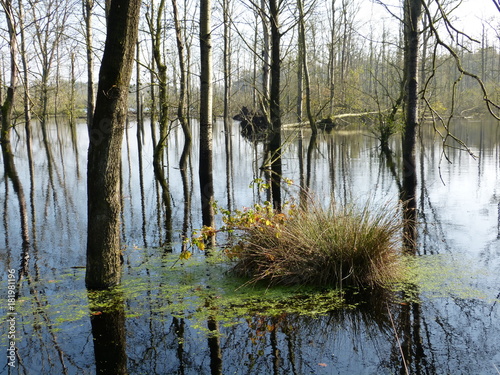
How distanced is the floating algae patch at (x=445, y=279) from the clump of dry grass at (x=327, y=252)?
9.8 inches

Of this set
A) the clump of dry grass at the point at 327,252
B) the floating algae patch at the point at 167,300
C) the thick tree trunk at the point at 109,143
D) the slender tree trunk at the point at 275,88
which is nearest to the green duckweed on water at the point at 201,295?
the floating algae patch at the point at 167,300

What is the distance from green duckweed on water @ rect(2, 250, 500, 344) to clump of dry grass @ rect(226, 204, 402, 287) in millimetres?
150

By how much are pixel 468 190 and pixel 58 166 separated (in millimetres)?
12007

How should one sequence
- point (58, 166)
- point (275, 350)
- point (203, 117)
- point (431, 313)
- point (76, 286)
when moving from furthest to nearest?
1. point (58, 166)
2. point (203, 117)
3. point (76, 286)
4. point (431, 313)
5. point (275, 350)

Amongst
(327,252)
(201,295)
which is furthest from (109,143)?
(327,252)

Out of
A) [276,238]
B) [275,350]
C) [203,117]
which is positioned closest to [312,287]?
[276,238]

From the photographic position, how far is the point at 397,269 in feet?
16.6

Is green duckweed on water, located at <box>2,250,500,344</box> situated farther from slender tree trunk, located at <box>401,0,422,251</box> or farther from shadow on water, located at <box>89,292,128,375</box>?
slender tree trunk, located at <box>401,0,422,251</box>

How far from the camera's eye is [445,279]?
501cm

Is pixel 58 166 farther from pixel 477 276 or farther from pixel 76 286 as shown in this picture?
pixel 477 276

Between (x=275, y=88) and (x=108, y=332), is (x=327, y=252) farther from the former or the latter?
(x=275, y=88)

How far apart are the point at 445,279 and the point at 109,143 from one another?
141 inches

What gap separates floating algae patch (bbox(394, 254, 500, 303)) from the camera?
4591 mm

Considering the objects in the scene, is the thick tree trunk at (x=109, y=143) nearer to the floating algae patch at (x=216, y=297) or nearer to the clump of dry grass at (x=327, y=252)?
the floating algae patch at (x=216, y=297)
